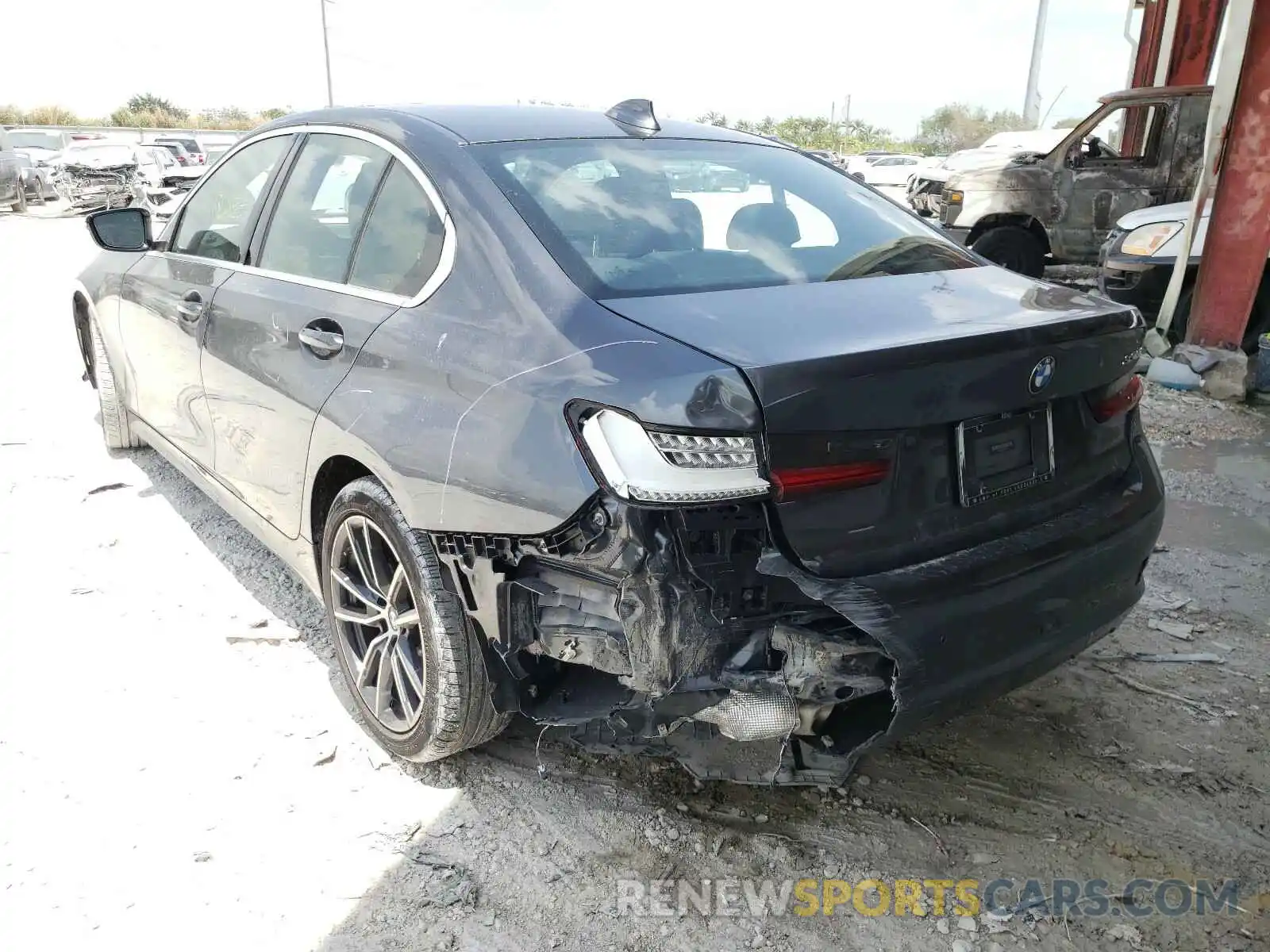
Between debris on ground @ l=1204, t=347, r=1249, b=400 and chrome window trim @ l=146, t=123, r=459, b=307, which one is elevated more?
chrome window trim @ l=146, t=123, r=459, b=307

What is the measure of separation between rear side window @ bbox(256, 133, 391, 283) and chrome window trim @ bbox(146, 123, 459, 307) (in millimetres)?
20

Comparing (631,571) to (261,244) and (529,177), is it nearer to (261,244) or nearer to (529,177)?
(529,177)

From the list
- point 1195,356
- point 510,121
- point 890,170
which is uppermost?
point 510,121

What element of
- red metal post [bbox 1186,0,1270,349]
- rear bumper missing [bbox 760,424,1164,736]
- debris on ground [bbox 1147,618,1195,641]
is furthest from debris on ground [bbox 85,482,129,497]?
red metal post [bbox 1186,0,1270,349]

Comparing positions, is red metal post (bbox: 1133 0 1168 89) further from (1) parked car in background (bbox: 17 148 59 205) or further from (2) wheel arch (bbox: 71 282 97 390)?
(1) parked car in background (bbox: 17 148 59 205)

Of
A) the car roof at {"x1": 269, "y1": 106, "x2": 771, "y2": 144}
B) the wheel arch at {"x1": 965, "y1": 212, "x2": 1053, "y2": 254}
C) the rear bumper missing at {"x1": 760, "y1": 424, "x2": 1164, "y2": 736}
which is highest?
the car roof at {"x1": 269, "y1": 106, "x2": 771, "y2": 144}

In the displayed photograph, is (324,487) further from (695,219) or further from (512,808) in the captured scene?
(695,219)

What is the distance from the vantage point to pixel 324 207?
304 centimetres

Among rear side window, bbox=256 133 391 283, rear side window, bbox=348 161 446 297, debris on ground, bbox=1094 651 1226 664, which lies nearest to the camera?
rear side window, bbox=348 161 446 297

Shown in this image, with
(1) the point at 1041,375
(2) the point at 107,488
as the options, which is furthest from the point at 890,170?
Answer: (1) the point at 1041,375

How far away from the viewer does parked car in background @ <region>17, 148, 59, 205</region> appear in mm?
21688

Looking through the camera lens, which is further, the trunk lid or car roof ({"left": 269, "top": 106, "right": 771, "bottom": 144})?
car roof ({"left": 269, "top": 106, "right": 771, "bottom": 144})

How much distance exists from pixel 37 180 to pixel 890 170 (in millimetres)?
22610

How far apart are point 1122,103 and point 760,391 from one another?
31.3 ft
